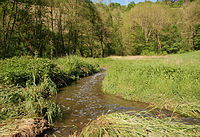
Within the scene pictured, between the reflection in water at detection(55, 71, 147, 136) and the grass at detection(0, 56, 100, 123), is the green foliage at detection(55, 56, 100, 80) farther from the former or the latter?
the reflection in water at detection(55, 71, 147, 136)

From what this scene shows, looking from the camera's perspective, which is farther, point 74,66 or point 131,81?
point 74,66

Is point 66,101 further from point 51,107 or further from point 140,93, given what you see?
point 140,93

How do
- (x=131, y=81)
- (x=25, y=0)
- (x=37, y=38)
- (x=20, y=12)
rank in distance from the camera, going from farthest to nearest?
1. (x=37, y=38)
2. (x=20, y=12)
3. (x=25, y=0)
4. (x=131, y=81)

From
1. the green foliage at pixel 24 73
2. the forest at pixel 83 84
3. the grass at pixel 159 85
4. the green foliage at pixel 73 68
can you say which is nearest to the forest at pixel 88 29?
the forest at pixel 83 84

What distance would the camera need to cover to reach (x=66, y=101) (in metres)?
6.37

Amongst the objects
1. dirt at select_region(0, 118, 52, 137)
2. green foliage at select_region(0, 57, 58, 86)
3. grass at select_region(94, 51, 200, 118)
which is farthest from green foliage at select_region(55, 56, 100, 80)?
dirt at select_region(0, 118, 52, 137)

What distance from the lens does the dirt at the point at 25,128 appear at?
2.79 m

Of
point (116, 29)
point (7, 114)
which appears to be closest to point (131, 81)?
point (7, 114)

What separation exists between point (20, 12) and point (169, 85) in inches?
720

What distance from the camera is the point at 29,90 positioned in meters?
4.61

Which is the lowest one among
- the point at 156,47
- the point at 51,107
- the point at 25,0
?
the point at 51,107

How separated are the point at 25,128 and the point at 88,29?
1007 inches

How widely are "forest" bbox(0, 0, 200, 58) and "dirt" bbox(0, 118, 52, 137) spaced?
512 inches

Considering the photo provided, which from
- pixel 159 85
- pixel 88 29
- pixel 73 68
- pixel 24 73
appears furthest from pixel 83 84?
pixel 88 29
